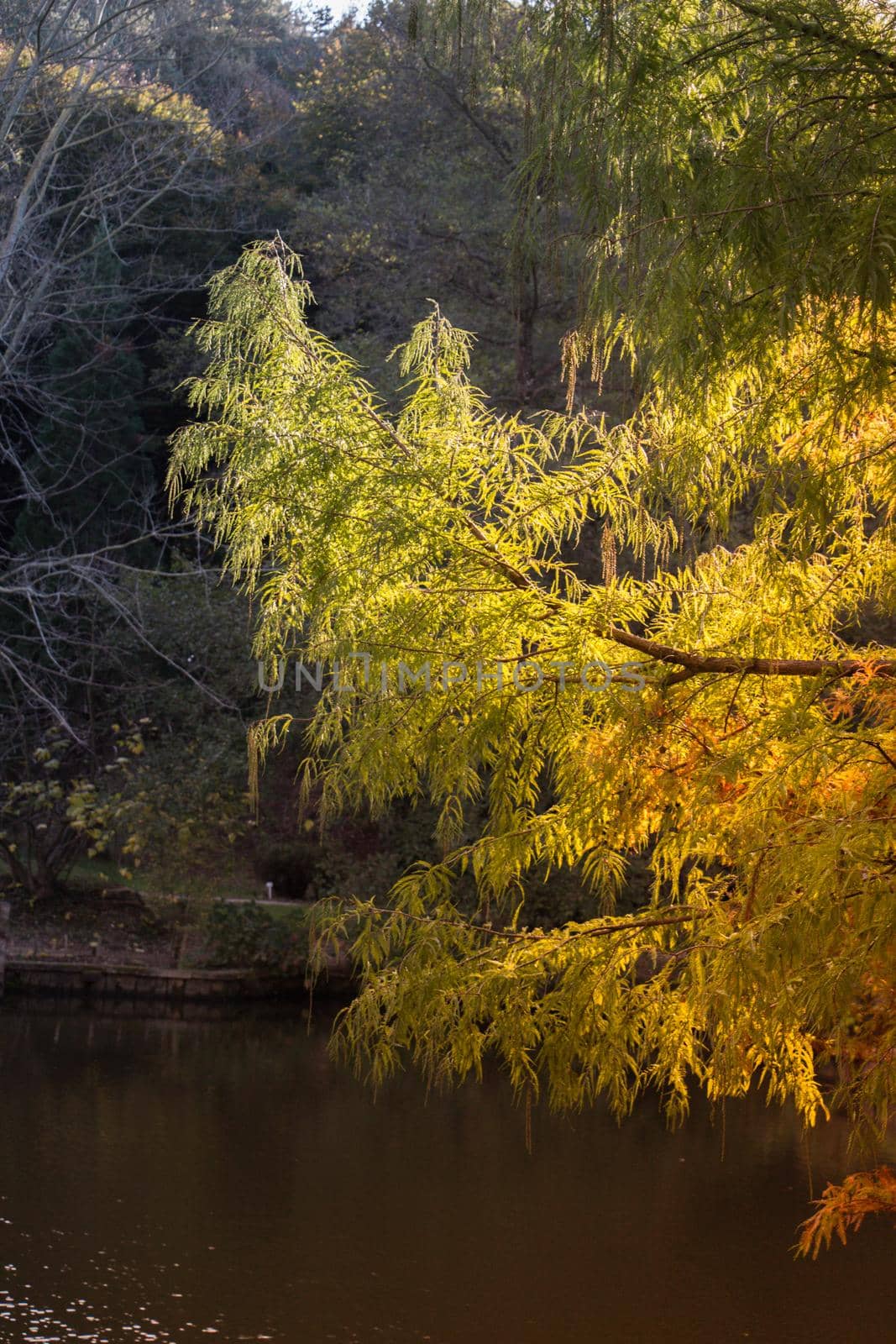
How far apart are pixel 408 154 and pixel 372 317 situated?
4.65 ft

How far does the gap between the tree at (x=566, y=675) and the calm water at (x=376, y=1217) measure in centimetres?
215

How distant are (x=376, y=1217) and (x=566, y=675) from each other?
380 cm

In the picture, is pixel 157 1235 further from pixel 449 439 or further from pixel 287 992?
pixel 287 992

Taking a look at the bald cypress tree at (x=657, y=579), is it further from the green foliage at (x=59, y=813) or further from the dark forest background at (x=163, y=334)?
the green foliage at (x=59, y=813)

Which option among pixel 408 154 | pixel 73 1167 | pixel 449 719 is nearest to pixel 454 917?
pixel 449 719

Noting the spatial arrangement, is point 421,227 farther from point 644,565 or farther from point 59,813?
point 644,565

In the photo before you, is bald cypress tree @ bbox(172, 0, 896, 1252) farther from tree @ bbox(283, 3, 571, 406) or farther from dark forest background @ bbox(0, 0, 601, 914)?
tree @ bbox(283, 3, 571, 406)

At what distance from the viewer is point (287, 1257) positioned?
19.1 ft

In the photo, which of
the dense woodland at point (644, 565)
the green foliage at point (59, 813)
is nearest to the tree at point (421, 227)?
the green foliage at point (59, 813)

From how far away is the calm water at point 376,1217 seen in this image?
529 centimetres

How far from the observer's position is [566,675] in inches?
136

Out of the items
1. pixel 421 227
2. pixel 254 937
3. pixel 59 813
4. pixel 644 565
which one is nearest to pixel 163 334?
pixel 421 227

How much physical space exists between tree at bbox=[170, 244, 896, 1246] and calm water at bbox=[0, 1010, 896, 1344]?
215cm

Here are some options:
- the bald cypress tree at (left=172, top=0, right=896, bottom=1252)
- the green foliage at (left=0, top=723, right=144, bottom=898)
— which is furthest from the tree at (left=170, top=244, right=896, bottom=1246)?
the green foliage at (left=0, top=723, right=144, bottom=898)
